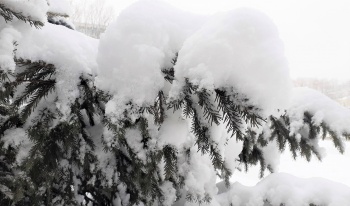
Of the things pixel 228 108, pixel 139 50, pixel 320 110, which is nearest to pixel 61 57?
pixel 139 50

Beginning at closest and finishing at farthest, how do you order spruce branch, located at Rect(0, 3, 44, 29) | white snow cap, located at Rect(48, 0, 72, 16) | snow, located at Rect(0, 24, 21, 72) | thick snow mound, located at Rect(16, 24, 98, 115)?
snow, located at Rect(0, 24, 21, 72) < spruce branch, located at Rect(0, 3, 44, 29) < thick snow mound, located at Rect(16, 24, 98, 115) < white snow cap, located at Rect(48, 0, 72, 16)

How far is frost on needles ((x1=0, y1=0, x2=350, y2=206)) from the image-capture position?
3.27ft

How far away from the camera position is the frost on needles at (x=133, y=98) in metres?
1.00

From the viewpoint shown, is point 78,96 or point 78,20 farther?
point 78,20

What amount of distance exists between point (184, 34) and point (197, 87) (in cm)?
35

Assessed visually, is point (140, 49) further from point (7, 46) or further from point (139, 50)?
point (7, 46)

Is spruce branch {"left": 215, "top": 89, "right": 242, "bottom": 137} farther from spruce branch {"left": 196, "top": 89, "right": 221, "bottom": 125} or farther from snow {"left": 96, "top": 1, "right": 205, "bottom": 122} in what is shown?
snow {"left": 96, "top": 1, "right": 205, "bottom": 122}

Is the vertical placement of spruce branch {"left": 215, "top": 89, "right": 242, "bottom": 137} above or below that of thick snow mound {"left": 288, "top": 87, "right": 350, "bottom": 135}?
above

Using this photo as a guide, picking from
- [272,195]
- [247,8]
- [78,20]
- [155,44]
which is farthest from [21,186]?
[78,20]

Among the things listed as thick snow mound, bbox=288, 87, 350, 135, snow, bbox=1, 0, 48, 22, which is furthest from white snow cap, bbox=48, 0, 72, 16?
thick snow mound, bbox=288, 87, 350, 135

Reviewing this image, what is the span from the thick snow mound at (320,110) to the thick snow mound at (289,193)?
0.38m

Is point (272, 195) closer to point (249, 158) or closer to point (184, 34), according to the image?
point (249, 158)

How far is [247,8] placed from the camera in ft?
3.70

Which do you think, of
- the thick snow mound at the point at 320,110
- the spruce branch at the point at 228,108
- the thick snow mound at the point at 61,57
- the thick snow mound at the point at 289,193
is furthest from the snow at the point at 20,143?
the thick snow mound at the point at 320,110
